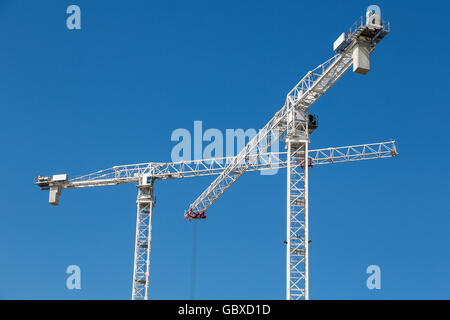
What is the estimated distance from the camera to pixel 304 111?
88.5 m

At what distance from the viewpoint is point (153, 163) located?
4564 inches

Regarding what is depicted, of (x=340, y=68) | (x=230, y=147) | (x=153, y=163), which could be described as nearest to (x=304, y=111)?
(x=340, y=68)

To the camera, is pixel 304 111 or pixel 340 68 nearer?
pixel 340 68

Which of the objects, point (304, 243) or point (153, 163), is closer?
point (304, 243)

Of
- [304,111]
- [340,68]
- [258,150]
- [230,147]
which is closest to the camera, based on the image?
[340,68]
